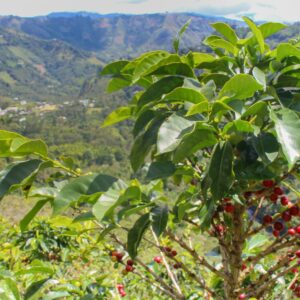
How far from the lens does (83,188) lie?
3.36 ft

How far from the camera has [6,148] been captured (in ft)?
3.56

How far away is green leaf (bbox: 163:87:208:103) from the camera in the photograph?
96 centimetres

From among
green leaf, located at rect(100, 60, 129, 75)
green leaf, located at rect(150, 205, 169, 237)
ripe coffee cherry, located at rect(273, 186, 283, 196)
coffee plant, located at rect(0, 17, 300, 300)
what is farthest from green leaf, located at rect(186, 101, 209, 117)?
ripe coffee cherry, located at rect(273, 186, 283, 196)

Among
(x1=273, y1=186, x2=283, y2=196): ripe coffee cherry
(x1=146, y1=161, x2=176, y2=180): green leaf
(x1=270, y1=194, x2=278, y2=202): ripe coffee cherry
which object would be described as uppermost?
(x1=146, y1=161, x2=176, y2=180): green leaf

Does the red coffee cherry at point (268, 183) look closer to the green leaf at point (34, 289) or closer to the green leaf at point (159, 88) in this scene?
the green leaf at point (159, 88)

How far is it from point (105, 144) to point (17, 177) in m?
98.0

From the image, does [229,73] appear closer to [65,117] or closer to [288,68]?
[288,68]

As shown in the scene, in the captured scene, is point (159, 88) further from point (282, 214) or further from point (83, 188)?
point (282, 214)

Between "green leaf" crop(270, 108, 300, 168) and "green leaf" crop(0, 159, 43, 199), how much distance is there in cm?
59

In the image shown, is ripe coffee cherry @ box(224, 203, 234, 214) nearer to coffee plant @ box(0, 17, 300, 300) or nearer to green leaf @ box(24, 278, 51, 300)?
coffee plant @ box(0, 17, 300, 300)

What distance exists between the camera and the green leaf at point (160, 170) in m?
1.15

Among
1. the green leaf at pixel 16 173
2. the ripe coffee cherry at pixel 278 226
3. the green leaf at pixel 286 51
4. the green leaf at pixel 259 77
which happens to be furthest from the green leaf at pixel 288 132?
the ripe coffee cherry at pixel 278 226

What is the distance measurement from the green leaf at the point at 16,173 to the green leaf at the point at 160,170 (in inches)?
11.8

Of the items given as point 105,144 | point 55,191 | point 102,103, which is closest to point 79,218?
point 55,191
